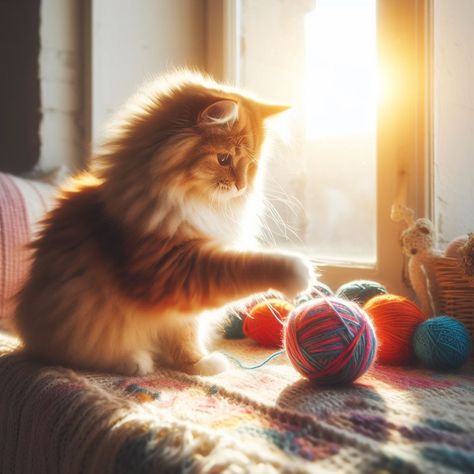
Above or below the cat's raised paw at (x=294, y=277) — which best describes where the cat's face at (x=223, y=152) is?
above

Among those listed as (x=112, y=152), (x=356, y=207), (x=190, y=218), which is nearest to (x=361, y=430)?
(x=190, y=218)

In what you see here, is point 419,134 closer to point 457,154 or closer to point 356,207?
point 457,154

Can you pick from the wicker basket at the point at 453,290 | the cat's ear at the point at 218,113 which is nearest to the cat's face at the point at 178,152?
the cat's ear at the point at 218,113

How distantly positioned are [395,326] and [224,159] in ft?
1.58

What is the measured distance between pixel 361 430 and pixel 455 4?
113cm

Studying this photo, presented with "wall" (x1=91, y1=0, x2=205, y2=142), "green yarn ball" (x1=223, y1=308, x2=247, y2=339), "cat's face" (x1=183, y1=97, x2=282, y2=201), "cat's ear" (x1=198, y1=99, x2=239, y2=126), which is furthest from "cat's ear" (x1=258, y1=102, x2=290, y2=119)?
"wall" (x1=91, y1=0, x2=205, y2=142)

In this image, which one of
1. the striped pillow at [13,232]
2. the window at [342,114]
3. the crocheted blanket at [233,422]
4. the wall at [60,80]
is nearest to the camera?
the crocheted blanket at [233,422]

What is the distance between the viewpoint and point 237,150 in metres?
0.98

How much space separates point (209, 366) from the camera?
3.10 feet

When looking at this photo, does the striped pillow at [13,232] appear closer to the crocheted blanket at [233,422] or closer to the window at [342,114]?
the crocheted blanket at [233,422]

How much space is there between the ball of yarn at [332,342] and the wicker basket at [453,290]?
32cm

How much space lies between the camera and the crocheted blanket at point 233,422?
533mm

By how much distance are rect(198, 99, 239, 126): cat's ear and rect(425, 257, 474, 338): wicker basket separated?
0.55 m

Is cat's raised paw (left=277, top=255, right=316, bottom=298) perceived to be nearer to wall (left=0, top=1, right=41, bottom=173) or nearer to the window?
the window
